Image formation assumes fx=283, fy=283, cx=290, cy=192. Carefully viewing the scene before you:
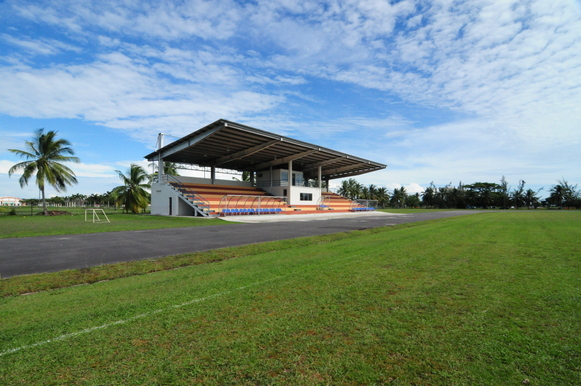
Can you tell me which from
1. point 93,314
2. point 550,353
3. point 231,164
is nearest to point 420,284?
point 550,353

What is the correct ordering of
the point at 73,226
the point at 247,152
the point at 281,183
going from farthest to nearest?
the point at 281,183 < the point at 247,152 < the point at 73,226

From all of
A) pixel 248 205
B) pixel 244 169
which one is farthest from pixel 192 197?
pixel 244 169

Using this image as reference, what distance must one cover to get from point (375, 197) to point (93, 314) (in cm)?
9237

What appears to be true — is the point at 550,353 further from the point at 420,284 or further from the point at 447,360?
the point at 420,284

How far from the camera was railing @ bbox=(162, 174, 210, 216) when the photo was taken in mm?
29252

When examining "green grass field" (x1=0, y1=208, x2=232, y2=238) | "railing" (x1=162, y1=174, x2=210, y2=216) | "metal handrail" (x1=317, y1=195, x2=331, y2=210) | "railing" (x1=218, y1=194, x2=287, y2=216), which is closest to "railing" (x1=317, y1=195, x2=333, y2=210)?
"metal handrail" (x1=317, y1=195, x2=331, y2=210)

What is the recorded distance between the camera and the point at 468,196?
85688 millimetres

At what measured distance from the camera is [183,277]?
19.8ft

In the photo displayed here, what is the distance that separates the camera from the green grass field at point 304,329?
101 inches

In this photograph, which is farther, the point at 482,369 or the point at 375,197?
the point at 375,197

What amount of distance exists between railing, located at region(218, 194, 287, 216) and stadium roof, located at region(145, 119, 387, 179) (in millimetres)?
5967

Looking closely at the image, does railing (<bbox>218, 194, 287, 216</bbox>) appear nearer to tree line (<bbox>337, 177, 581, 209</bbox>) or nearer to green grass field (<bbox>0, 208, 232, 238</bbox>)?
green grass field (<bbox>0, 208, 232, 238</bbox>)

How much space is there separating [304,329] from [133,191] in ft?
151

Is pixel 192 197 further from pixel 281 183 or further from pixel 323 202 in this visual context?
pixel 323 202
